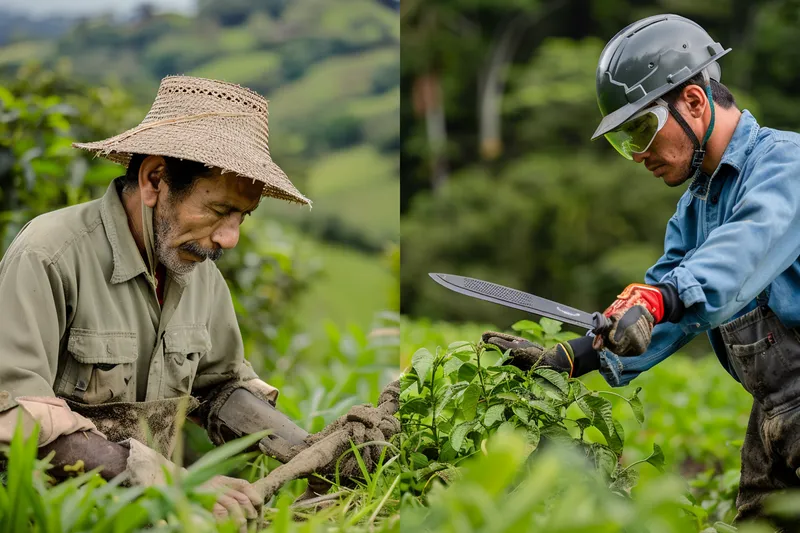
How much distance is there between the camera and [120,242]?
2.92 meters

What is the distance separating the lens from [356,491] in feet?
9.05

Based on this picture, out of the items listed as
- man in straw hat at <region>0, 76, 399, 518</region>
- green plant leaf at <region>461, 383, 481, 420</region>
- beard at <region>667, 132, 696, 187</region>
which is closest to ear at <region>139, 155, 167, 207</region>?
man in straw hat at <region>0, 76, 399, 518</region>

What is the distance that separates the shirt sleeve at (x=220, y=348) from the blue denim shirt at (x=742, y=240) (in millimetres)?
1316

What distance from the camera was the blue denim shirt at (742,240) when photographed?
2.59m

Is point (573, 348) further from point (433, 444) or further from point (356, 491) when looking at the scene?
point (356, 491)

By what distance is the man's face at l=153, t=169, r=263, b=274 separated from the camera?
291 cm

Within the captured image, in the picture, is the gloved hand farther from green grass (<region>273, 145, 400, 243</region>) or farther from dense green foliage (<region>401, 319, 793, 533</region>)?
green grass (<region>273, 145, 400, 243</region>)

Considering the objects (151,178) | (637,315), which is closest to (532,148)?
(151,178)

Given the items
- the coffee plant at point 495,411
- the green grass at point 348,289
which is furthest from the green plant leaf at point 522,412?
the green grass at point 348,289

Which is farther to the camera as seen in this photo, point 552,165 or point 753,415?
point 552,165

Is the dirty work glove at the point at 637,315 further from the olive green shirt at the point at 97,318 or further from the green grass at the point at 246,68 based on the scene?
the green grass at the point at 246,68

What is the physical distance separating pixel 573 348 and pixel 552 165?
12.3 meters

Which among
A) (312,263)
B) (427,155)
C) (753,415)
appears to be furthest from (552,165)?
(753,415)

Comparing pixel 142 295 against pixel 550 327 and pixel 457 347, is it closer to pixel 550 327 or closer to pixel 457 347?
pixel 457 347
